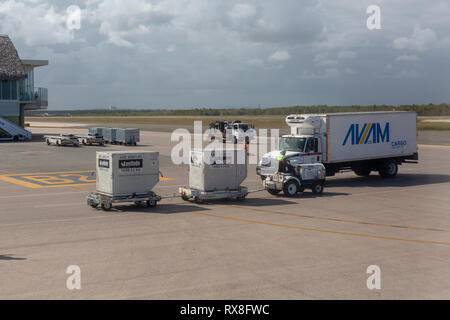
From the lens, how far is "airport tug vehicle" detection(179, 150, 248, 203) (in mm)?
22062

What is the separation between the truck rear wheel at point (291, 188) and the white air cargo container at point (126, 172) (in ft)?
20.2

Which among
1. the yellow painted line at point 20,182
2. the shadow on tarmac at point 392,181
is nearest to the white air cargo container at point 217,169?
the shadow on tarmac at point 392,181

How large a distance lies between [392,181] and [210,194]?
1268 centimetres

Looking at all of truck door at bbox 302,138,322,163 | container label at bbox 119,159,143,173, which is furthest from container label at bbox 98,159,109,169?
truck door at bbox 302,138,322,163

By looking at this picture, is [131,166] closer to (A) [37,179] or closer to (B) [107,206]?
(B) [107,206]

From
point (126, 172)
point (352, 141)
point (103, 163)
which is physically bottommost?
point (126, 172)

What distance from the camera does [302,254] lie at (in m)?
13.6

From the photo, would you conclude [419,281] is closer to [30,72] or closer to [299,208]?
[299,208]

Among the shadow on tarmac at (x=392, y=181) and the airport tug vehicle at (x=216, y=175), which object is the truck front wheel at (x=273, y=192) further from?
the shadow on tarmac at (x=392, y=181)

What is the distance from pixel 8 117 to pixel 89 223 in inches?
2314

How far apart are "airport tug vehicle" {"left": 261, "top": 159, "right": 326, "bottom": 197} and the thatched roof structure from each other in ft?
177

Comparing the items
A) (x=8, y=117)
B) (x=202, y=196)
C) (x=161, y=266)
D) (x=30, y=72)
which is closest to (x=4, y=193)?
(x=202, y=196)

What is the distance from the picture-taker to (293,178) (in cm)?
2430

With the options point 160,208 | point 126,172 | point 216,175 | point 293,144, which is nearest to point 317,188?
point 293,144
